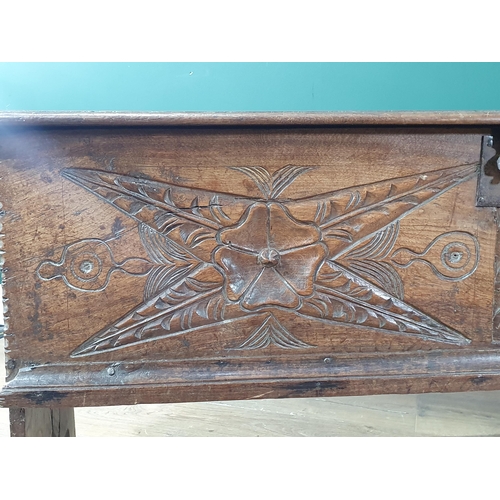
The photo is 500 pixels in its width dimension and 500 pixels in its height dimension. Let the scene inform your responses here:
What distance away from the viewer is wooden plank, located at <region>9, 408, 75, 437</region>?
3.08ft

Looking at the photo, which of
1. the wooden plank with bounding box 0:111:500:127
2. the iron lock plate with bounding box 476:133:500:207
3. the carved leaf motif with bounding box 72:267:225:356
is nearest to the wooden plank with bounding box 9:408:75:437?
the carved leaf motif with bounding box 72:267:225:356

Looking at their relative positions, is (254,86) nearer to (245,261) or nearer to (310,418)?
(245,261)

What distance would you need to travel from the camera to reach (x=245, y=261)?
2.92ft

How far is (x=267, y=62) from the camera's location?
4.99ft

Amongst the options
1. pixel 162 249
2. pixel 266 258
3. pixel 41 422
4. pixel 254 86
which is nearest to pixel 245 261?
pixel 266 258

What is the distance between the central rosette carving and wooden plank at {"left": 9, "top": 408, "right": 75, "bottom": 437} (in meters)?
0.47

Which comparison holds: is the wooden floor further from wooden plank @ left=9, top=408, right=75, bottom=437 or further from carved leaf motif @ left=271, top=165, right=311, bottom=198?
carved leaf motif @ left=271, top=165, right=311, bottom=198

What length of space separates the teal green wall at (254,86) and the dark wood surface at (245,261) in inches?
28.7

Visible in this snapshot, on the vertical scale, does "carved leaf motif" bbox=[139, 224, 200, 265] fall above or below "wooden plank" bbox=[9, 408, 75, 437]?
above

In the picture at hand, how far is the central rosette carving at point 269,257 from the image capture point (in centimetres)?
88

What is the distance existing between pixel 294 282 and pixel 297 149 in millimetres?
244

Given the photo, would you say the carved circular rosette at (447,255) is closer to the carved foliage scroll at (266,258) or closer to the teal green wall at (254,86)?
the carved foliage scroll at (266,258)

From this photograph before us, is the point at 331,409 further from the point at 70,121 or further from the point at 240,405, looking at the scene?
the point at 70,121

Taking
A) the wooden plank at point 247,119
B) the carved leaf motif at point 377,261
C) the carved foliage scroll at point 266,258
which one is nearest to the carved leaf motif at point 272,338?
the carved foliage scroll at point 266,258
